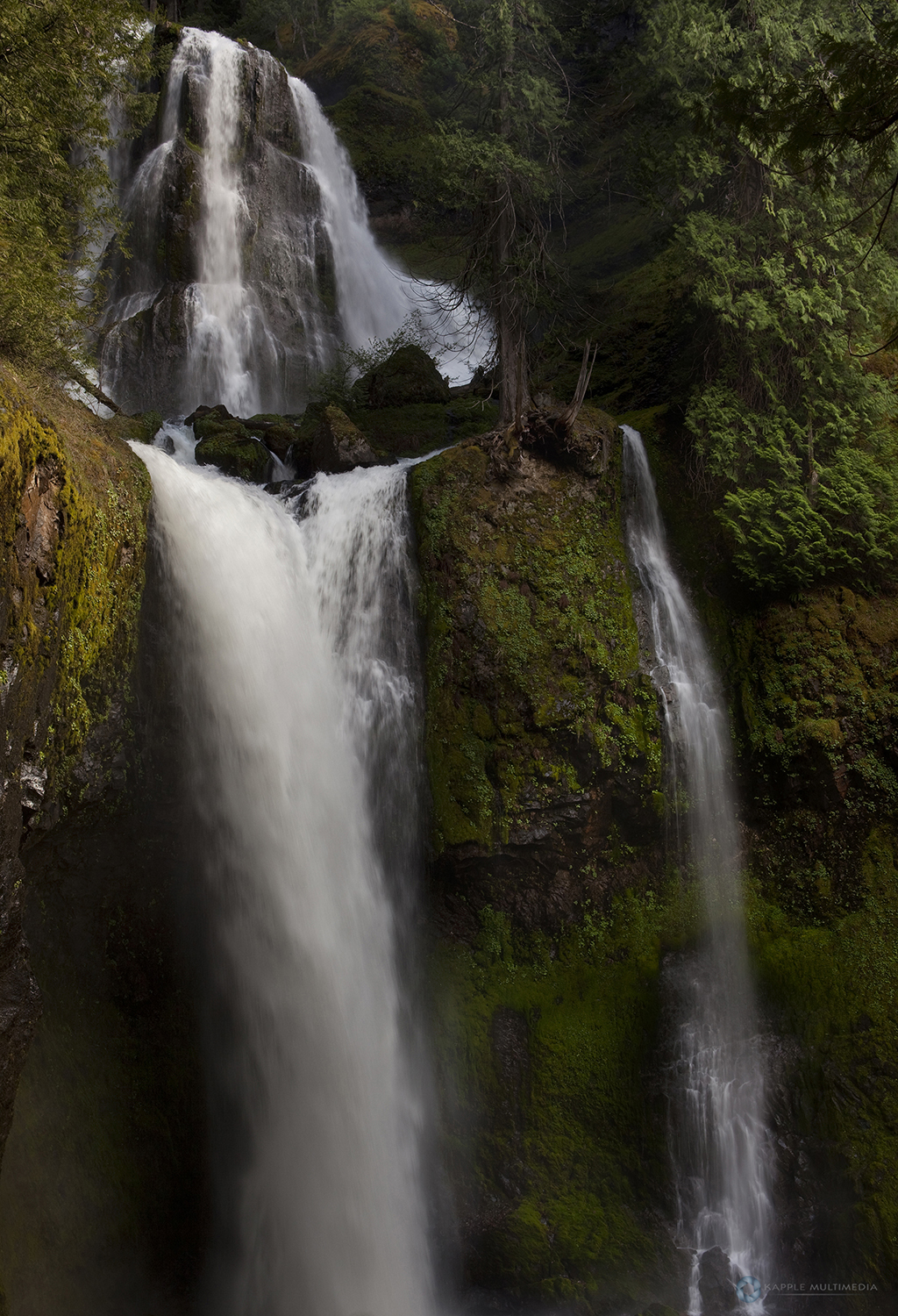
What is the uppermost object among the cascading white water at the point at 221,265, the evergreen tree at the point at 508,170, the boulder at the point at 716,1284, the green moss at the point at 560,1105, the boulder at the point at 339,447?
the cascading white water at the point at 221,265

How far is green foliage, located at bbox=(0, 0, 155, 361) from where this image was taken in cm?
589

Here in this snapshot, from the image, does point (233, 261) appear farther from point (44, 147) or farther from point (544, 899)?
point (544, 899)

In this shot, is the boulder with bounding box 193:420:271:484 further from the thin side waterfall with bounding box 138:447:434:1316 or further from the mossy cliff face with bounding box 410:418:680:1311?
the mossy cliff face with bounding box 410:418:680:1311

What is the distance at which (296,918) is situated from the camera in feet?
25.0

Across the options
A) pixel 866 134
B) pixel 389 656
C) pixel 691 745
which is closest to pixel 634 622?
pixel 691 745

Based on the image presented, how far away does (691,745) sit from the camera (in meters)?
8.94

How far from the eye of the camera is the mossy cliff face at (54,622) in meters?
4.69

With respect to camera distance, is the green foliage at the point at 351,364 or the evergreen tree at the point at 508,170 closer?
the evergreen tree at the point at 508,170

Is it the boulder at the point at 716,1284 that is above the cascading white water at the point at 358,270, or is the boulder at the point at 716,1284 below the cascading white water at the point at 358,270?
below

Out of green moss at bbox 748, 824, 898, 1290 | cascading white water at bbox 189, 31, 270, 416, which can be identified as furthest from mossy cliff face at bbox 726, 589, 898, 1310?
cascading white water at bbox 189, 31, 270, 416

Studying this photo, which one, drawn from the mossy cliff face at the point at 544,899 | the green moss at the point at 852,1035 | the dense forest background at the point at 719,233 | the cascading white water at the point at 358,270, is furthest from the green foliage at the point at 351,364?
the green moss at the point at 852,1035

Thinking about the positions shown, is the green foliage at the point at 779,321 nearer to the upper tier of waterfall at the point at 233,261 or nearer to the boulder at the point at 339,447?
the boulder at the point at 339,447

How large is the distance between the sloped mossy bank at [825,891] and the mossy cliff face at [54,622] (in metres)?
6.70

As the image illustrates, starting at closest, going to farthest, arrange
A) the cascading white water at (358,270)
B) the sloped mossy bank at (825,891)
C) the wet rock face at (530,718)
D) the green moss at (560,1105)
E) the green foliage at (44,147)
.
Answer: the green foliage at (44,147), the sloped mossy bank at (825,891), the green moss at (560,1105), the wet rock face at (530,718), the cascading white water at (358,270)
